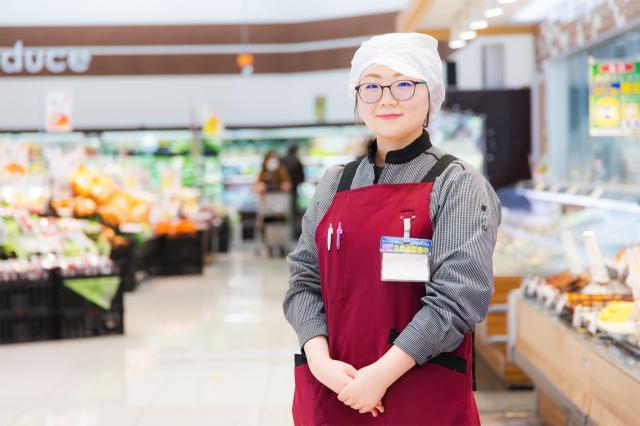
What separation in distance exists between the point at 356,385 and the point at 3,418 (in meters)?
3.49

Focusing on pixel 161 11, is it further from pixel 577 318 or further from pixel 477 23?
pixel 577 318

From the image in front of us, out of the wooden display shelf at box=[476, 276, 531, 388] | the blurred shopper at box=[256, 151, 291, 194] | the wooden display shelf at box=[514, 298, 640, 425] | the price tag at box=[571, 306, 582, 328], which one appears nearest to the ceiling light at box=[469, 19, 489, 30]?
the wooden display shelf at box=[476, 276, 531, 388]

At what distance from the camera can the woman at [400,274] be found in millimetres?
1867

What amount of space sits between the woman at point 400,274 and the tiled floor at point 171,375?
278 centimetres

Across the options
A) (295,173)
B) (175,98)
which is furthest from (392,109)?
(175,98)

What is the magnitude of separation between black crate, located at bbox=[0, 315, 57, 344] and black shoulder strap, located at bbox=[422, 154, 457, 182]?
218 inches

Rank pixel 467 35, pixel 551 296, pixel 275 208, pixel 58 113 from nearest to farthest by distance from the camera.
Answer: pixel 551 296
pixel 467 35
pixel 58 113
pixel 275 208

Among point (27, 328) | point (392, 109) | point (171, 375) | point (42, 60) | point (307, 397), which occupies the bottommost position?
point (171, 375)

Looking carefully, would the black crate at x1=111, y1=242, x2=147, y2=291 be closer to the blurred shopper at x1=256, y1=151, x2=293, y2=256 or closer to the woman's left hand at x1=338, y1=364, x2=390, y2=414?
the blurred shopper at x1=256, y1=151, x2=293, y2=256

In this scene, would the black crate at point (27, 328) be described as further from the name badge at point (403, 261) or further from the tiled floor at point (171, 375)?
the name badge at point (403, 261)

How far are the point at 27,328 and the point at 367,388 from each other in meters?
5.55

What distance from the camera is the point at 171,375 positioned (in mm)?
5793

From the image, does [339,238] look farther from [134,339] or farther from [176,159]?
[176,159]

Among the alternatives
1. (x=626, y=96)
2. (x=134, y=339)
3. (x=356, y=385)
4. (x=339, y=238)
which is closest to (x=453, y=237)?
(x=339, y=238)
